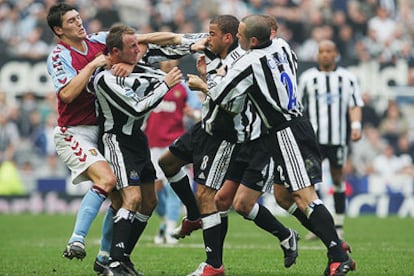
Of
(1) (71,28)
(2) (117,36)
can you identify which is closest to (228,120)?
(2) (117,36)

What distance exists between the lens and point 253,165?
30.7 ft

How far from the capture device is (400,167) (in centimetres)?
2086

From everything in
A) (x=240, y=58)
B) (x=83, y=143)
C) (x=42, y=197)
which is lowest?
(x=42, y=197)

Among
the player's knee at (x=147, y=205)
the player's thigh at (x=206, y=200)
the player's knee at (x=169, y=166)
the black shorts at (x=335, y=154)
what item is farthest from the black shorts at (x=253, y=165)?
the black shorts at (x=335, y=154)

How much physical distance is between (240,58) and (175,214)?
533 centimetres

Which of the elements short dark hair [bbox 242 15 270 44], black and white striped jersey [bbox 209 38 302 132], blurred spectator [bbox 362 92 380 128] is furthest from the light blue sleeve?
blurred spectator [bbox 362 92 380 128]

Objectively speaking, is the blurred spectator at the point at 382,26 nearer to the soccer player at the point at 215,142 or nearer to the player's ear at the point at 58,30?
the soccer player at the point at 215,142

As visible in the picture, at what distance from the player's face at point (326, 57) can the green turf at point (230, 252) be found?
2.45 meters

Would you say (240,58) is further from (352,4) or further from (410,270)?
(352,4)

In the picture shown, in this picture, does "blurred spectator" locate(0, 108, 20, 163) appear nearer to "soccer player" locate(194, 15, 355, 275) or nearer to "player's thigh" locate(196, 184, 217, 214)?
"player's thigh" locate(196, 184, 217, 214)

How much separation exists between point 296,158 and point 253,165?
2.92ft

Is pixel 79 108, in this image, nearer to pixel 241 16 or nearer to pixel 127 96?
pixel 127 96

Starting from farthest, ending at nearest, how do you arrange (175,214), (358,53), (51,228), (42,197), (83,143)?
(358,53) → (42,197) → (51,228) → (175,214) → (83,143)

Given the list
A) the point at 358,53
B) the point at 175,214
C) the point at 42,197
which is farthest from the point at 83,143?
the point at 358,53
